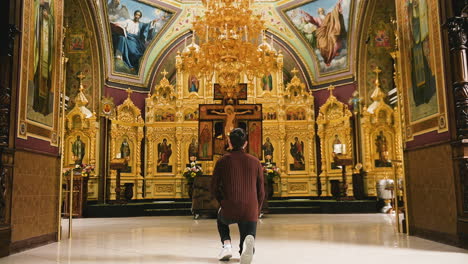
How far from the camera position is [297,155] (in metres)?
15.3

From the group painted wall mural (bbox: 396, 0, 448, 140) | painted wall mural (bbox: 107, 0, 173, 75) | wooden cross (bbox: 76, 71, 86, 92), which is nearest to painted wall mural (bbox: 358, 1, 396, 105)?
painted wall mural (bbox: 396, 0, 448, 140)

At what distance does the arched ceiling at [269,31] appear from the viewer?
552 inches

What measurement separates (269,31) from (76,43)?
6.89 m

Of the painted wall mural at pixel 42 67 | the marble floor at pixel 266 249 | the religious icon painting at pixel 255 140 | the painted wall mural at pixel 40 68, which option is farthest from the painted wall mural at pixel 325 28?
the painted wall mural at pixel 42 67

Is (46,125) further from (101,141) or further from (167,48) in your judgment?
(167,48)

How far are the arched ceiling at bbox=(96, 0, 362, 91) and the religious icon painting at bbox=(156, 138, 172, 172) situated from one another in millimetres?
2223

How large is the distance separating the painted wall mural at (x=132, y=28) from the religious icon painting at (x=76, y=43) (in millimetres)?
1054

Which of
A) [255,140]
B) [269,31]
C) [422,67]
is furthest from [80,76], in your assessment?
[422,67]

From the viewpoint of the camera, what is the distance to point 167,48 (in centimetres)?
1620

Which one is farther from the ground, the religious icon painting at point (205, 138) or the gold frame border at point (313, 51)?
the gold frame border at point (313, 51)

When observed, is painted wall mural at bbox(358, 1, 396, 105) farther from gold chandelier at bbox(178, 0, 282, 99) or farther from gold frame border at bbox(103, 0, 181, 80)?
gold frame border at bbox(103, 0, 181, 80)

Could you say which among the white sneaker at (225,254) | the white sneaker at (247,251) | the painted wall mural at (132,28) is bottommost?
the white sneaker at (225,254)

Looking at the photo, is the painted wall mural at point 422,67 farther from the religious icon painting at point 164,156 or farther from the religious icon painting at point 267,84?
the religious icon painting at point 164,156

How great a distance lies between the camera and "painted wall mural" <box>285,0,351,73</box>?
1418 centimetres
